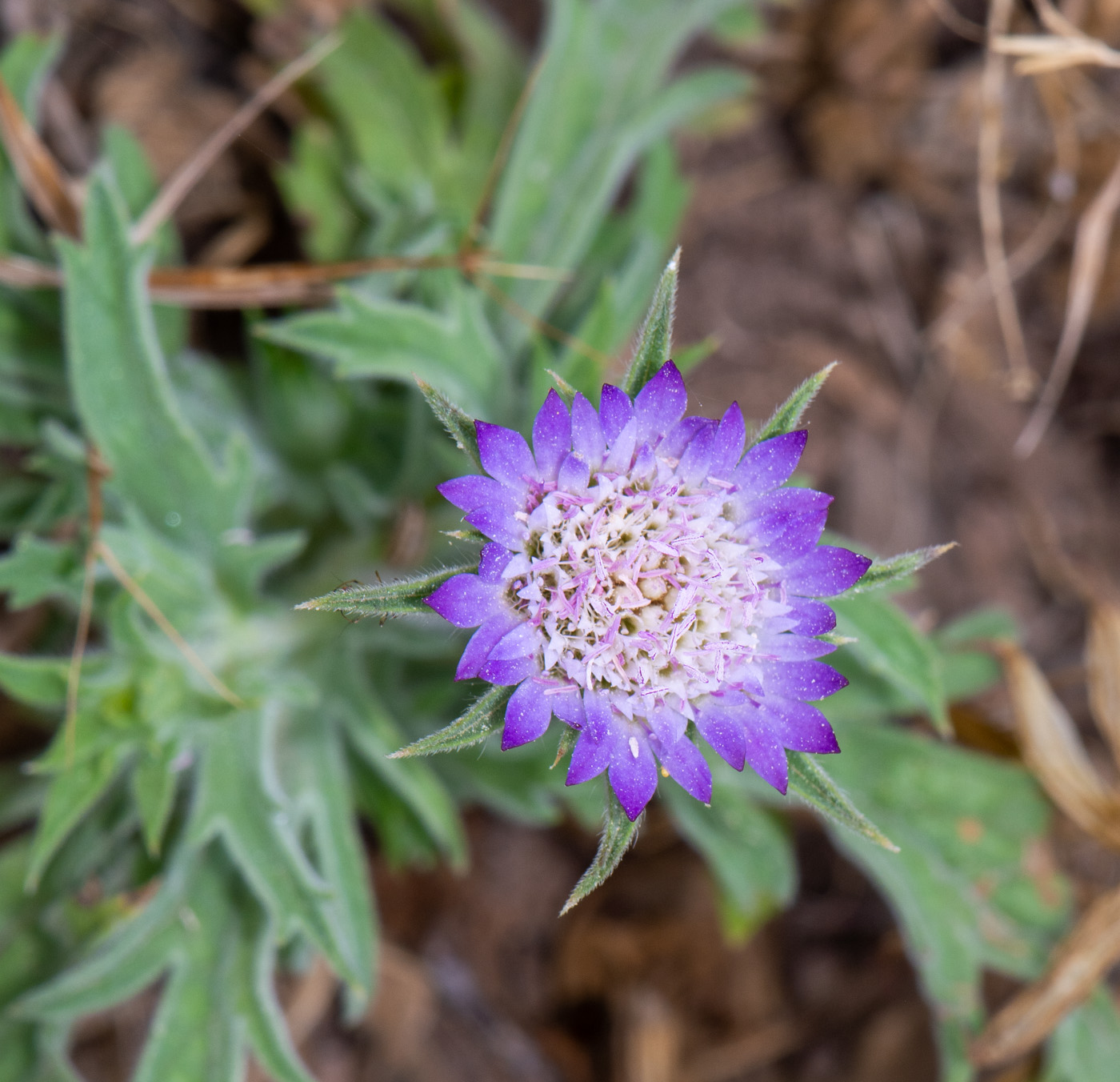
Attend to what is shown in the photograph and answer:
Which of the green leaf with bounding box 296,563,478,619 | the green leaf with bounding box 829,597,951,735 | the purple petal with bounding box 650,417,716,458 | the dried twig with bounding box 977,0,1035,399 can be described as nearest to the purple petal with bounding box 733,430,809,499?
the purple petal with bounding box 650,417,716,458

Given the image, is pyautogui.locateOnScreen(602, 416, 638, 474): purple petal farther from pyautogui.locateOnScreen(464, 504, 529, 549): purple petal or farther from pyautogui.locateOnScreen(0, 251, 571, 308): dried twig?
pyautogui.locateOnScreen(0, 251, 571, 308): dried twig

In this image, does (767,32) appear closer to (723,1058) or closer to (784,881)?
(784,881)

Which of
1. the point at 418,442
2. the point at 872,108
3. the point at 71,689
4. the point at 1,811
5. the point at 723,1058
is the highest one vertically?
the point at 872,108

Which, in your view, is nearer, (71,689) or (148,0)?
(71,689)

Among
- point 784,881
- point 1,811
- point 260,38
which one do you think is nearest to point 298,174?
point 260,38

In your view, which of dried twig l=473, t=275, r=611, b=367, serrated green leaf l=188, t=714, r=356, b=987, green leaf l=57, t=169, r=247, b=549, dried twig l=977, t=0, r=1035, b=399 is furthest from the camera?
dried twig l=977, t=0, r=1035, b=399
